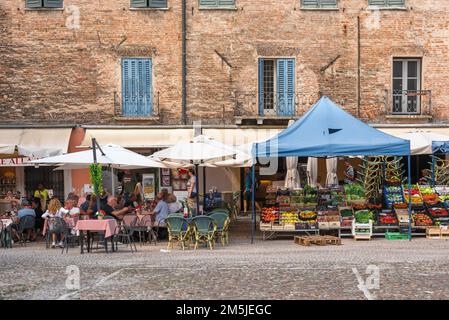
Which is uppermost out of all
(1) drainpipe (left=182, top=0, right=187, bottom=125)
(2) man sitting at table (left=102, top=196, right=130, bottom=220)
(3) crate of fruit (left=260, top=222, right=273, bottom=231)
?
(1) drainpipe (left=182, top=0, right=187, bottom=125)

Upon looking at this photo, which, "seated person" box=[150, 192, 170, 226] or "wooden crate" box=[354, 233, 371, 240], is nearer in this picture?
"wooden crate" box=[354, 233, 371, 240]

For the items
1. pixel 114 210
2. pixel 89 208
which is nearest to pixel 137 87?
pixel 114 210

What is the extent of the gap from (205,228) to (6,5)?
11.5m

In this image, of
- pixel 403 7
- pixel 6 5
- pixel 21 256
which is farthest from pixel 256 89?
pixel 21 256

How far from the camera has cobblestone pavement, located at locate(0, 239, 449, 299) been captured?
10258 mm

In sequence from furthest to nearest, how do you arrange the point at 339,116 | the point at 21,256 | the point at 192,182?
the point at 192,182 → the point at 339,116 → the point at 21,256

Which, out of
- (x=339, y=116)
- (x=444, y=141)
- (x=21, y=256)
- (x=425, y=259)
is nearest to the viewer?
(x=425, y=259)

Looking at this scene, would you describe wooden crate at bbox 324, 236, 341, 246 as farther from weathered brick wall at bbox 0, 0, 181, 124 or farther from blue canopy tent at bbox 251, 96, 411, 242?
weathered brick wall at bbox 0, 0, 181, 124

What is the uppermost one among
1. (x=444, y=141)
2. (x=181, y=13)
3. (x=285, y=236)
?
(x=181, y=13)

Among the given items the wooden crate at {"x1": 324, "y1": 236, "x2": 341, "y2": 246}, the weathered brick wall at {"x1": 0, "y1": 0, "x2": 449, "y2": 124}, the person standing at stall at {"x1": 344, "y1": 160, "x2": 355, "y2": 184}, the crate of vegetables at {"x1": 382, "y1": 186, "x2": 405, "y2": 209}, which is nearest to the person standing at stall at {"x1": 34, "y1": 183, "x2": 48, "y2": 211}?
the weathered brick wall at {"x1": 0, "y1": 0, "x2": 449, "y2": 124}

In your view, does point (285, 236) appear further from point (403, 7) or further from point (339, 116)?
point (403, 7)

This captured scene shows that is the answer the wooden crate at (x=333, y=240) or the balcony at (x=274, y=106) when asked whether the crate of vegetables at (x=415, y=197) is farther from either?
the balcony at (x=274, y=106)

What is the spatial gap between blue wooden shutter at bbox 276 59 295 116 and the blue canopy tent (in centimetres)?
615

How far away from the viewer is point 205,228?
1596cm
